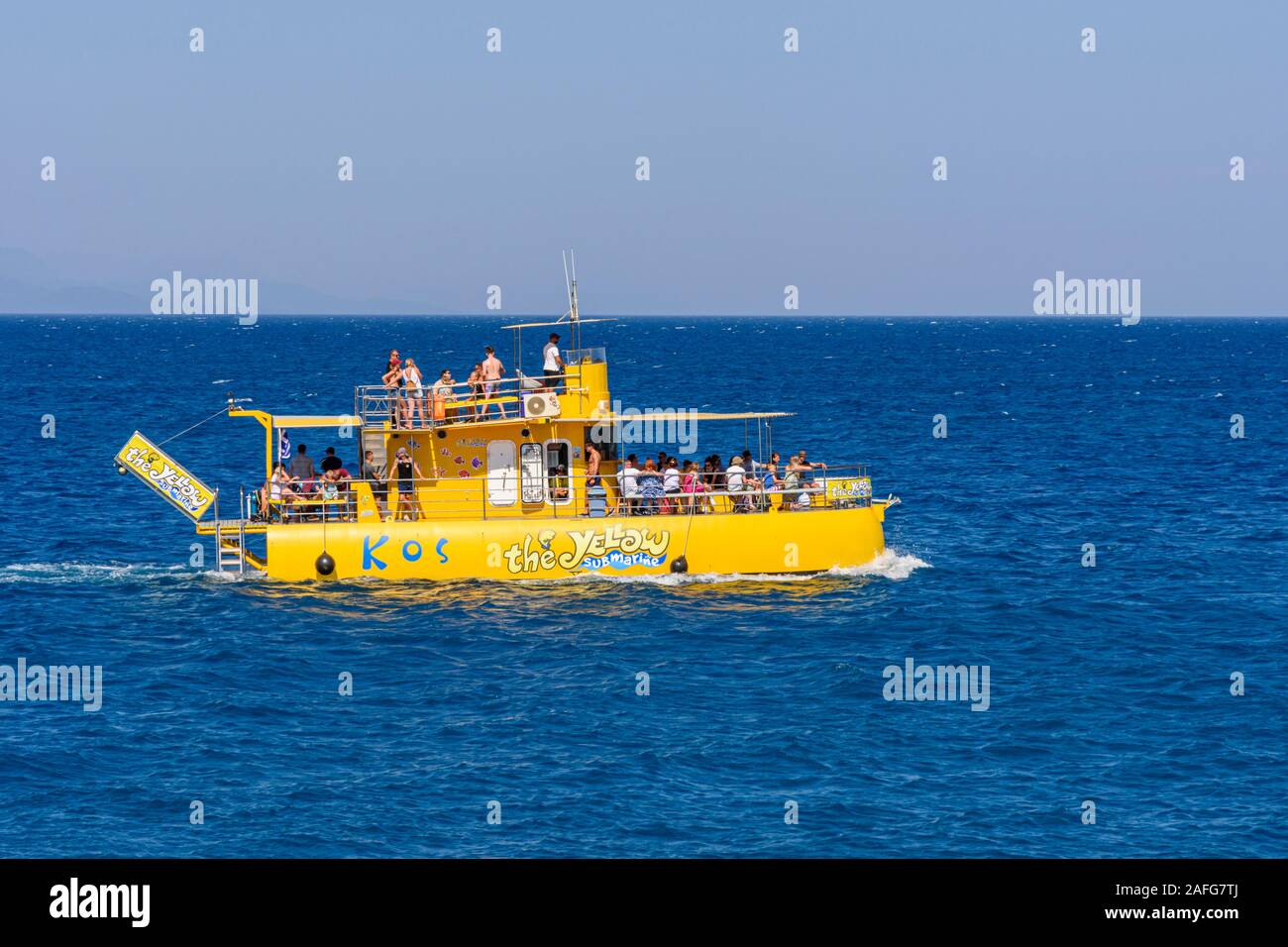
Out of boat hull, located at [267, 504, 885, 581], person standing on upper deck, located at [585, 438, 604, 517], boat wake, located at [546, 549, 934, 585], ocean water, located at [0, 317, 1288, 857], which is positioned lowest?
ocean water, located at [0, 317, 1288, 857]

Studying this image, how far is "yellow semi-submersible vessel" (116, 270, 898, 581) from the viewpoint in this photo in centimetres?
3066

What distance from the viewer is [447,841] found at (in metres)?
18.0

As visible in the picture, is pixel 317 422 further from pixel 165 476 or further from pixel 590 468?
pixel 590 468

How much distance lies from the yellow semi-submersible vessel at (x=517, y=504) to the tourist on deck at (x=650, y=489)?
5 centimetres

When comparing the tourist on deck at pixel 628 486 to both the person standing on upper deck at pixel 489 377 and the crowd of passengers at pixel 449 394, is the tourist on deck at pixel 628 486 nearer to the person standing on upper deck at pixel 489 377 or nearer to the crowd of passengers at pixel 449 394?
the crowd of passengers at pixel 449 394

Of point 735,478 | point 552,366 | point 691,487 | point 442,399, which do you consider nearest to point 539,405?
point 552,366

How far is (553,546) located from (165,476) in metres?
8.46

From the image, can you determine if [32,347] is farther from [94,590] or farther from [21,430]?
[94,590]

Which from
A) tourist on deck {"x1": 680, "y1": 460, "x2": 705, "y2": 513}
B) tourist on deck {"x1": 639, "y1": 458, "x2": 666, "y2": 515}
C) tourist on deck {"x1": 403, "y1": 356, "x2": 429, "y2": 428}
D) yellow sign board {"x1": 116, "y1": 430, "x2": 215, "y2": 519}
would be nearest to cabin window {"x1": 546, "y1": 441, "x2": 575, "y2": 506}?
tourist on deck {"x1": 639, "y1": 458, "x2": 666, "y2": 515}

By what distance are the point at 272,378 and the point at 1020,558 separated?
306ft

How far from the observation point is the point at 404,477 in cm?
3170

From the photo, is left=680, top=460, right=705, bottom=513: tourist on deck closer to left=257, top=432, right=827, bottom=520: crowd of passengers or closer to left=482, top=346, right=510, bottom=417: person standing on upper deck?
left=257, top=432, right=827, bottom=520: crowd of passengers

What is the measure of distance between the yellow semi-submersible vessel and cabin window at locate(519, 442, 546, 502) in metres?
0.03

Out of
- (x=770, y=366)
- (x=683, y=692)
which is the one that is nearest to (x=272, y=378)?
(x=770, y=366)
